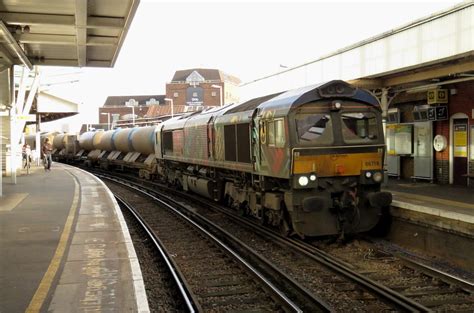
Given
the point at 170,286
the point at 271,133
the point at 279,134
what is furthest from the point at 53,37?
the point at 170,286

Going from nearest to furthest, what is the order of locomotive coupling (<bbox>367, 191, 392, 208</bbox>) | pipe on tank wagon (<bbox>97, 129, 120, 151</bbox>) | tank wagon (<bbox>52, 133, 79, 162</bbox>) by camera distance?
locomotive coupling (<bbox>367, 191, 392, 208</bbox>)
pipe on tank wagon (<bbox>97, 129, 120, 151</bbox>)
tank wagon (<bbox>52, 133, 79, 162</bbox>)

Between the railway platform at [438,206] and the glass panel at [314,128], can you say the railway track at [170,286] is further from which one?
the railway platform at [438,206]

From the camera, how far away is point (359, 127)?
1061 centimetres

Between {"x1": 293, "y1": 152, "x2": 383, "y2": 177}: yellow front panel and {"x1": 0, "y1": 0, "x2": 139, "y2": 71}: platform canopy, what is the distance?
5.91m

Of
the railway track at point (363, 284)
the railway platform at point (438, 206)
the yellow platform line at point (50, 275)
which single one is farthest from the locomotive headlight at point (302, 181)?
the yellow platform line at point (50, 275)

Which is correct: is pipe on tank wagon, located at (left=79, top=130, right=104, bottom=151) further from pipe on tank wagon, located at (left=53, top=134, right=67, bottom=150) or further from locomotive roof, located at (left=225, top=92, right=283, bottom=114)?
locomotive roof, located at (left=225, top=92, right=283, bottom=114)

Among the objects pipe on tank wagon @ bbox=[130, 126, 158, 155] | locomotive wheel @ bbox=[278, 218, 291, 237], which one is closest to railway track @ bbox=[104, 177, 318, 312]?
locomotive wheel @ bbox=[278, 218, 291, 237]

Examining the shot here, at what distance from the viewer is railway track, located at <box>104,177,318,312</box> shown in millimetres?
7172

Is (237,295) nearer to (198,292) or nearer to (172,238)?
(198,292)

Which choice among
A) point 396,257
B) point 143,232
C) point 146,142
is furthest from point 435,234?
point 146,142

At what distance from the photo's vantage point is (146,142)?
27.7 meters

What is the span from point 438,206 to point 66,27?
38.5 ft

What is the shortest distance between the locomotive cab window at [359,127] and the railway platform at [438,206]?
1.67 metres

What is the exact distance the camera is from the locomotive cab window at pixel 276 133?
402 inches
